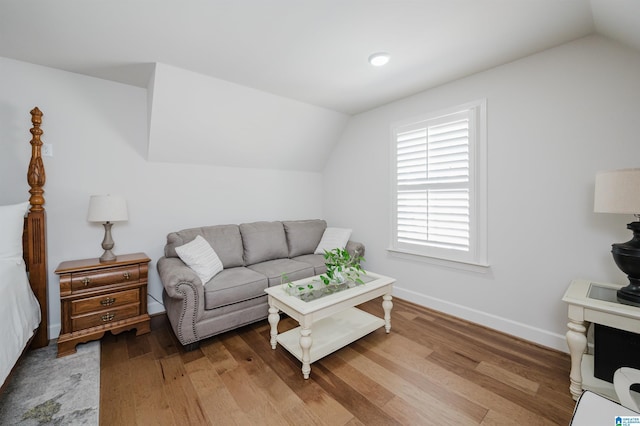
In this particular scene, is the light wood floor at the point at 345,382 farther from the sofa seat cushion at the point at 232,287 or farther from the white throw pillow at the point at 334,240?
the white throw pillow at the point at 334,240

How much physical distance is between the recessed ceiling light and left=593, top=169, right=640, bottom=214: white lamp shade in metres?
1.68

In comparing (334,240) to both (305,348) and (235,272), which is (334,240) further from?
(305,348)

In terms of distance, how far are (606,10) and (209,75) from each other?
9.56 ft

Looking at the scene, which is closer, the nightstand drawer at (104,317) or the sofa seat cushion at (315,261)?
the nightstand drawer at (104,317)

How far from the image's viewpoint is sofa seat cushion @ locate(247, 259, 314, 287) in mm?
2723

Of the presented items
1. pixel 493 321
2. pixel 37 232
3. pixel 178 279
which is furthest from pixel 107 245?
pixel 493 321

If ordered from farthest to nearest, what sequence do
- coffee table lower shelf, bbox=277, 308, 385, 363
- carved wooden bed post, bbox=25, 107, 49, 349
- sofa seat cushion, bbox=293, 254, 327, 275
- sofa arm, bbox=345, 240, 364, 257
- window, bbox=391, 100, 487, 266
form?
1. sofa arm, bbox=345, 240, 364, 257
2. sofa seat cushion, bbox=293, 254, 327, 275
3. window, bbox=391, 100, 487, 266
4. carved wooden bed post, bbox=25, 107, 49, 349
5. coffee table lower shelf, bbox=277, 308, 385, 363

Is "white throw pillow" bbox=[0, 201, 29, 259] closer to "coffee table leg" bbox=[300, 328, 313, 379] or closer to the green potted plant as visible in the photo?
"coffee table leg" bbox=[300, 328, 313, 379]

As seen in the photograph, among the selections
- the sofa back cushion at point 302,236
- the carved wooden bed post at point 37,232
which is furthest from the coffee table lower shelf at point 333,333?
the carved wooden bed post at point 37,232

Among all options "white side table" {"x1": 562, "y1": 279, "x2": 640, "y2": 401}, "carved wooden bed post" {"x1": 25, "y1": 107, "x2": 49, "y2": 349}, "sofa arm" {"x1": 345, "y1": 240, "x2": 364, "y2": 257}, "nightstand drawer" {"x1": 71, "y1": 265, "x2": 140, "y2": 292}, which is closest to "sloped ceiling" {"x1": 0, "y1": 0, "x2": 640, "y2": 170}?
"carved wooden bed post" {"x1": 25, "y1": 107, "x2": 49, "y2": 349}

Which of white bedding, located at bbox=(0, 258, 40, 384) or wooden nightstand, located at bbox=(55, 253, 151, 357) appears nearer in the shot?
white bedding, located at bbox=(0, 258, 40, 384)

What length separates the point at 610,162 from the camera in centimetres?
195

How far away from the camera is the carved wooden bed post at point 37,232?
2.18 m

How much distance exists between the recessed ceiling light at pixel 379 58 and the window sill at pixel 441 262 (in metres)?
2.01
